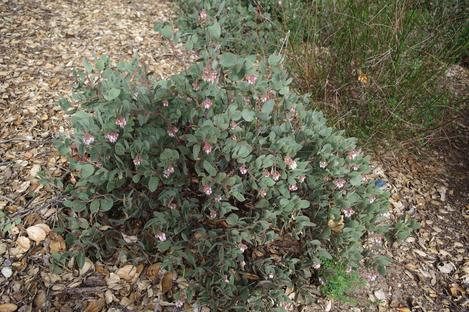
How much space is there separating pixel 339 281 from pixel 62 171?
4.32 feet

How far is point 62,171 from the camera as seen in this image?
200cm

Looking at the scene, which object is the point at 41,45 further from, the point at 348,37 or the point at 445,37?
the point at 445,37

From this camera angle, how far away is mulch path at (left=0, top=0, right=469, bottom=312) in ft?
5.50

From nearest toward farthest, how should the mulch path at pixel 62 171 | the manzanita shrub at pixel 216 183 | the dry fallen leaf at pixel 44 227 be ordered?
the manzanita shrub at pixel 216 183
the mulch path at pixel 62 171
the dry fallen leaf at pixel 44 227

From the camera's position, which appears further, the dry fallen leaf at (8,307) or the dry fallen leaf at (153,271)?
the dry fallen leaf at (153,271)

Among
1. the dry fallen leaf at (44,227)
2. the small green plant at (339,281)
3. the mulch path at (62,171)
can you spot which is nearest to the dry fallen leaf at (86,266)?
the mulch path at (62,171)

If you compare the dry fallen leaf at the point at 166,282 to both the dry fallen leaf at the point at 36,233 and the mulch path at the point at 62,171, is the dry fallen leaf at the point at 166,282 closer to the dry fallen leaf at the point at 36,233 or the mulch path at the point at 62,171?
the mulch path at the point at 62,171

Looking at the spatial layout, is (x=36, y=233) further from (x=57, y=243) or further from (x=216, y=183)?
(x=216, y=183)

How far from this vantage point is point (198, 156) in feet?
5.16

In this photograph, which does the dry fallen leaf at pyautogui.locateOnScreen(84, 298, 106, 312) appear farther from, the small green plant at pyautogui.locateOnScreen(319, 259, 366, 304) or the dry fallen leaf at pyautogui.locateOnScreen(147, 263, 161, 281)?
the small green plant at pyautogui.locateOnScreen(319, 259, 366, 304)

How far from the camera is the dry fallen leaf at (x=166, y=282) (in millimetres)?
1707

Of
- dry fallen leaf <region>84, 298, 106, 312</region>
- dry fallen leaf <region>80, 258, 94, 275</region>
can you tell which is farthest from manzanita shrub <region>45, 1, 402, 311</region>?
dry fallen leaf <region>84, 298, 106, 312</region>

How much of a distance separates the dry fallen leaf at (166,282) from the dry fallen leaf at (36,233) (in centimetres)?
52

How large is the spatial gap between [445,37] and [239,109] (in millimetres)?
1824
